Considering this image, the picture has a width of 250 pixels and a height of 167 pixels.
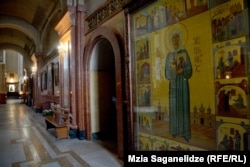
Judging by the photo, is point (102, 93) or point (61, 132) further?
point (102, 93)

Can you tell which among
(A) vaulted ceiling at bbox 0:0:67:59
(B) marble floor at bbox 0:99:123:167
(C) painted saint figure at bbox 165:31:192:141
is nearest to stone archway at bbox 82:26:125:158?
(B) marble floor at bbox 0:99:123:167

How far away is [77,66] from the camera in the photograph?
20.3 feet

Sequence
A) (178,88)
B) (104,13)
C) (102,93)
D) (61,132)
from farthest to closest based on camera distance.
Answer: (102,93), (61,132), (104,13), (178,88)

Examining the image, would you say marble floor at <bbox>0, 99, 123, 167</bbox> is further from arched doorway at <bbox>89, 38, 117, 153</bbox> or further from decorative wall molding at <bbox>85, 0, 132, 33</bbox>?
decorative wall molding at <bbox>85, 0, 132, 33</bbox>

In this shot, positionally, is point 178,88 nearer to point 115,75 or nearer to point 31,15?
point 115,75

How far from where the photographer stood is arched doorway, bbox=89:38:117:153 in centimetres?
605

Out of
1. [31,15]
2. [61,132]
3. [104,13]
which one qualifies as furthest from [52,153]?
[31,15]

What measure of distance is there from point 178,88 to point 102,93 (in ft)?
12.5

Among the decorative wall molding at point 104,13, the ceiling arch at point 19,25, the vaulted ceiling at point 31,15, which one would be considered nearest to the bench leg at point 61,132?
the decorative wall molding at point 104,13

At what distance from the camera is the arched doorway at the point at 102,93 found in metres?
6.05

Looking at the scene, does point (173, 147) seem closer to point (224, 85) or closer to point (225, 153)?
point (225, 153)

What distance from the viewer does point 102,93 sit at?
Answer: 6328 millimetres

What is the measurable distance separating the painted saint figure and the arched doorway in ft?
10.7

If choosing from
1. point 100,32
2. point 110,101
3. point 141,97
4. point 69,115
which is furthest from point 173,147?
point 69,115
